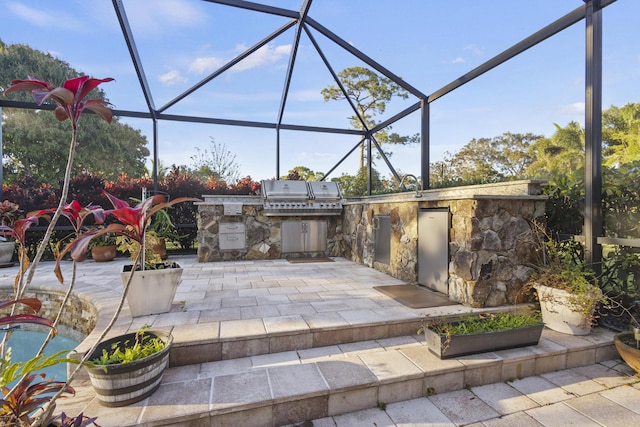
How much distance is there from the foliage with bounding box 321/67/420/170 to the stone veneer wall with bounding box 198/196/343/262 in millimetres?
8230

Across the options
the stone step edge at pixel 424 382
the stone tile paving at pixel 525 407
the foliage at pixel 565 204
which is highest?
the foliage at pixel 565 204

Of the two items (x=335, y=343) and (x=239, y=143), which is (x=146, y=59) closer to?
(x=335, y=343)

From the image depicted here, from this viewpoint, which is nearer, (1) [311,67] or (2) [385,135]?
(1) [311,67]

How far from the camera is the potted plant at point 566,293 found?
255cm

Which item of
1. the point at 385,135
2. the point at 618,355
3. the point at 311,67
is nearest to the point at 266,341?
the point at 618,355

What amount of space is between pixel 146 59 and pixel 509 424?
6715 mm

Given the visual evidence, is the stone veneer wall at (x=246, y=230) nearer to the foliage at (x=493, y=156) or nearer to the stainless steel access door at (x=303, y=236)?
the stainless steel access door at (x=303, y=236)

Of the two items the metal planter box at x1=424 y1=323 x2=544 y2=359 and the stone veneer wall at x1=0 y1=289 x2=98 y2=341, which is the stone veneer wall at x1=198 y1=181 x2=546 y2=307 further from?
the stone veneer wall at x1=0 y1=289 x2=98 y2=341

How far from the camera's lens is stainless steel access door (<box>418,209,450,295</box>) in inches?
131

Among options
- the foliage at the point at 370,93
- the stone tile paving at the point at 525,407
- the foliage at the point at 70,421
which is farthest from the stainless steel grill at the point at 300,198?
the foliage at the point at 370,93

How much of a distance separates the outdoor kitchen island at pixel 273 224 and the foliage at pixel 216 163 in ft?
25.0

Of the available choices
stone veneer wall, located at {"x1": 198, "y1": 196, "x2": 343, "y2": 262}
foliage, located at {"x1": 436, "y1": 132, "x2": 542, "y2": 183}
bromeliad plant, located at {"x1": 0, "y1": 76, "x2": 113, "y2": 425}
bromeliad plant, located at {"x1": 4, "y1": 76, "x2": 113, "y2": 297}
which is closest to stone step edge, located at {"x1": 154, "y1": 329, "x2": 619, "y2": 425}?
bromeliad plant, located at {"x1": 0, "y1": 76, "x2": 113, "y2": 425}

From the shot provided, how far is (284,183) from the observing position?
634 cm

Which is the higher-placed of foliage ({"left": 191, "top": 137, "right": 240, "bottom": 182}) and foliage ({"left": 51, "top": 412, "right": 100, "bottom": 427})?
foliage ({"left": 191, "top": 137, "right": 240, "bottom": 182})
